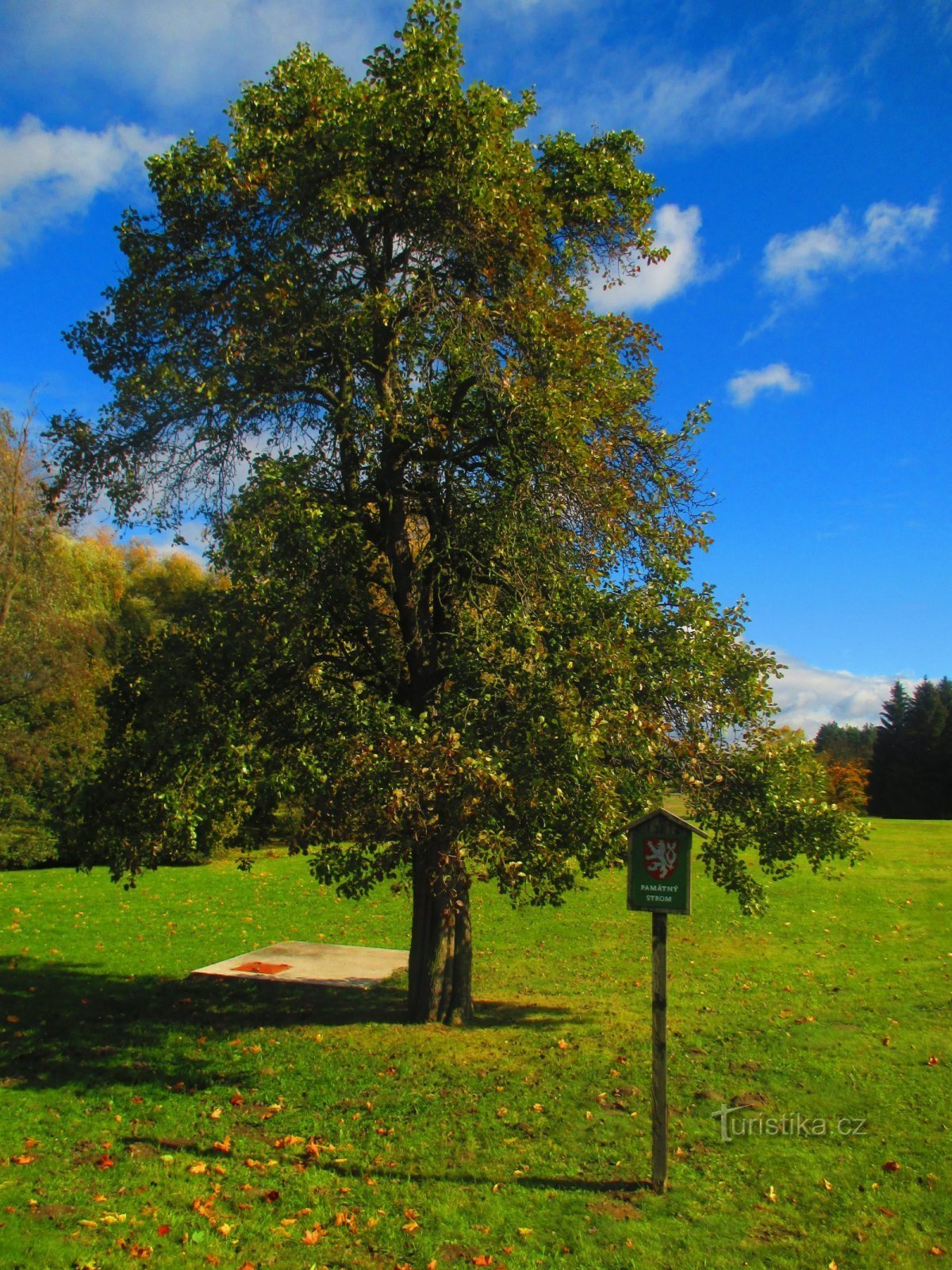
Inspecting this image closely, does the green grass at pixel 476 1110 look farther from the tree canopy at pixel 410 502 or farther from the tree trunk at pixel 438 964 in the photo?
the tree canopy at pixel 410 502

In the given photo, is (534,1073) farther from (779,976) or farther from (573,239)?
A: (573,239)

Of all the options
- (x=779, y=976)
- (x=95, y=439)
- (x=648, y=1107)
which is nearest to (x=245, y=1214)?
(x=648, y=1107)

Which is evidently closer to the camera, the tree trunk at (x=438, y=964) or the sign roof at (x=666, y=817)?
the sign roof at (x=666, y=817)

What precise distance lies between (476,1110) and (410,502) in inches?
257

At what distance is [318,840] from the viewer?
30.2 feet

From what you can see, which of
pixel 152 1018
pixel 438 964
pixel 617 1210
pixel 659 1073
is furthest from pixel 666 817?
pixel 152 1018

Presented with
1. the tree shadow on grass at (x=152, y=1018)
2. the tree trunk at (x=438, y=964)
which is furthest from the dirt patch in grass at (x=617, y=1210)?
the tree trunk at (x=438, y=964)

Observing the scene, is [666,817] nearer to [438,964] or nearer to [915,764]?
[438,964]

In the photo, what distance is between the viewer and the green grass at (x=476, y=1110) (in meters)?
6.30

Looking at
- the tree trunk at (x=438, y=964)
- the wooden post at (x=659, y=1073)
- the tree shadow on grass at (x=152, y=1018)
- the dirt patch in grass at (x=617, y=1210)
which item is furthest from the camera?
the tree trunk at (x=438, y=964)

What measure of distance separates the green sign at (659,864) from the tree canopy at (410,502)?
3.36 ft

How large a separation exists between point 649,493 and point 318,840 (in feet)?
17.9

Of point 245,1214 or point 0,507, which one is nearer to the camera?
point 245,1214

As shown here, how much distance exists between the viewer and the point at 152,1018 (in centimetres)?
1155
